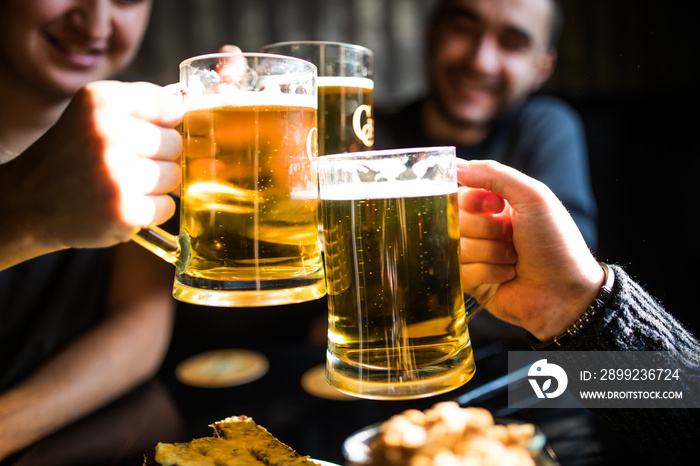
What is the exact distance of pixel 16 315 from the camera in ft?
4.52

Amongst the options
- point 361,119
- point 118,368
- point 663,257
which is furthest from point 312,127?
point 118,368

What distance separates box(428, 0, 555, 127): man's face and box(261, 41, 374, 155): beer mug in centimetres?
136

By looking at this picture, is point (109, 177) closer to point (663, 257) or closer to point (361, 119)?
point (361, 119)

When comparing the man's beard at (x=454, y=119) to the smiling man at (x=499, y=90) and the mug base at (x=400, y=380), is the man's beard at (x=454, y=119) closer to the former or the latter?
the smiling man at (x=499, y=90)

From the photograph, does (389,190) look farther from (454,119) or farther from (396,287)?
(454,119)

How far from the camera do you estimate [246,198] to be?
660mm

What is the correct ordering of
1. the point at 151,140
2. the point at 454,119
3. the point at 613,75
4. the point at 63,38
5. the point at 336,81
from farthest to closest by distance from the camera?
the point at 613,75 < the point at 454,119 < the point at 63,38 < the point at 336,81 < the point at 151,140

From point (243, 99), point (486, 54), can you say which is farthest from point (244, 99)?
point (486, 54)

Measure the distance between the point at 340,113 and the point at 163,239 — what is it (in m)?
0.32

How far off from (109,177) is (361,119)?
0.39 meters

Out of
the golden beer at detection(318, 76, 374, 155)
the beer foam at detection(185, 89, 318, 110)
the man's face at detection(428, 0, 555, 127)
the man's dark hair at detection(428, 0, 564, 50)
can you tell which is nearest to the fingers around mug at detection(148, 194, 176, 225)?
the beer foam at detection(185, 89, 318, 110)

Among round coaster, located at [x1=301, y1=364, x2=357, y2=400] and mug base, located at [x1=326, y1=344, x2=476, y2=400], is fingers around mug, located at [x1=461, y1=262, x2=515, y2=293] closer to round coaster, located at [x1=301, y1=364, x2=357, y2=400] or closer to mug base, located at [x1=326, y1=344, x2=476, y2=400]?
mug base, located at [x1=326, y1=344, x2=476, y2=400]

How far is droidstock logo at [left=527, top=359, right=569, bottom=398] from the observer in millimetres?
976

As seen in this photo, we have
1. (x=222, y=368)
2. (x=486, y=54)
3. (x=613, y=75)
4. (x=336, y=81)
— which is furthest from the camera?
(x=613, y=75)
